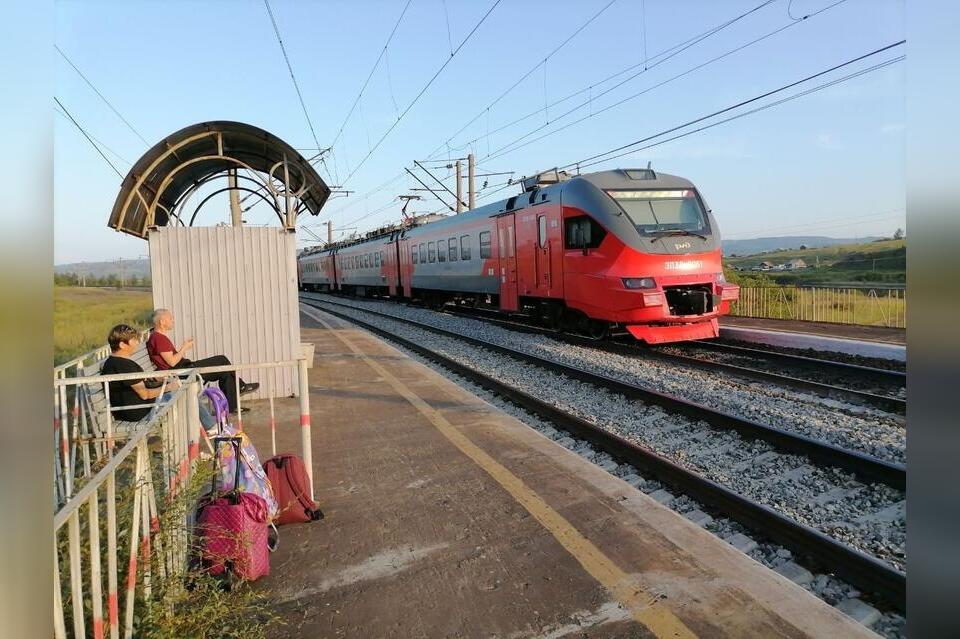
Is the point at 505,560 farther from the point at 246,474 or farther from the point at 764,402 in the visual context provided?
the point at 764,402

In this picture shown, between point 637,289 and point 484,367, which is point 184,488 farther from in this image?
point 637,289

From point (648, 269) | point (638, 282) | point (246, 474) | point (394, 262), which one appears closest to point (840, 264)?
point (648, 269)

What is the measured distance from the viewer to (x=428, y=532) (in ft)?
12.7

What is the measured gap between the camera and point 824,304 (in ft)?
60.1

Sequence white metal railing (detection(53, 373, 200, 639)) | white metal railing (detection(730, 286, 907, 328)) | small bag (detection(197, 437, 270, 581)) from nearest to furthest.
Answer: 1. white metal railing (detection(53, 373, 200, 639))
2. small bag (detection(197, 437, 270, 581))
3. white metal railing (detection(730, 286, 907, 328))

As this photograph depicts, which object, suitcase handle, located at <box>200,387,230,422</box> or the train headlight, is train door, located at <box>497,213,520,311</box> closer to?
the train headlight

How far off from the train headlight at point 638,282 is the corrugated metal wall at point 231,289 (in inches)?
220

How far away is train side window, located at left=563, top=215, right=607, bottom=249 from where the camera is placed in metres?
11.2

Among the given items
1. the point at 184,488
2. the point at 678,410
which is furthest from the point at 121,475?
the point at 678,410

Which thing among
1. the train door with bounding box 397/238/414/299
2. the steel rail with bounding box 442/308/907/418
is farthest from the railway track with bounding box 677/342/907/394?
the train door with bounding box 397/238/414/299

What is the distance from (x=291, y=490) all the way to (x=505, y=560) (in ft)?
5.23

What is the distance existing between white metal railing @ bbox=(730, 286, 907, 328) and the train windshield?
23.4ft

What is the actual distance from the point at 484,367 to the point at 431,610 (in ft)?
25.3

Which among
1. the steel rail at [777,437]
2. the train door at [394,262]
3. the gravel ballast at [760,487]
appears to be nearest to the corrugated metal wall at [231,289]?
the gravel ballast at [760,487]
